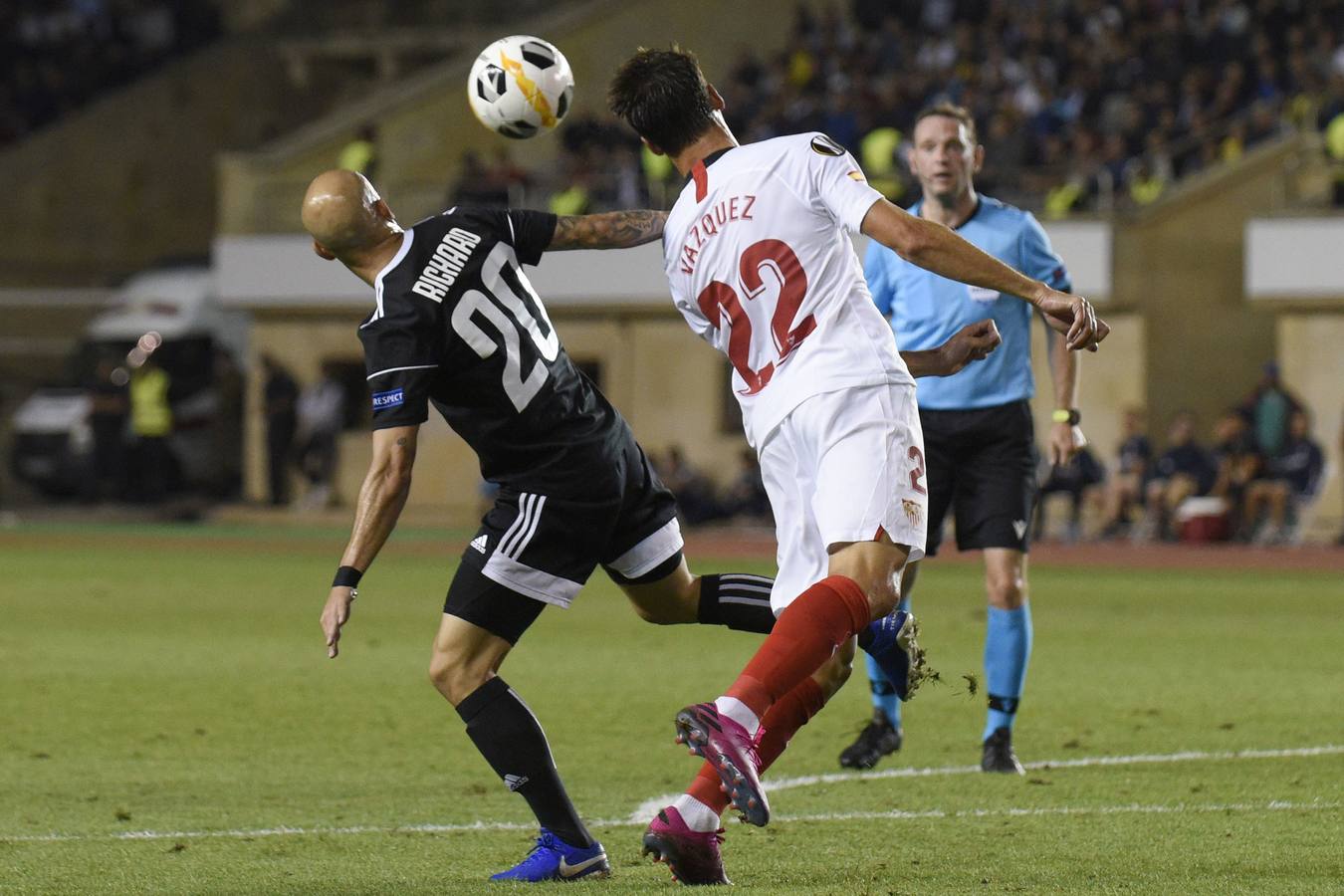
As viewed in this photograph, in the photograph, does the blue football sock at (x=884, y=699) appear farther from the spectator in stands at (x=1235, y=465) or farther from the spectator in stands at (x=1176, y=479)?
the spectator in stands at (x=1176, y=479)

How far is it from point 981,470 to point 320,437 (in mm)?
21065

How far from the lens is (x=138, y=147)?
3775 cm

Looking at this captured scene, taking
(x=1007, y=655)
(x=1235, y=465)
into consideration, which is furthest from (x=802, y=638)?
(x=1235, y=465)

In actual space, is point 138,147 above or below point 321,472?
above

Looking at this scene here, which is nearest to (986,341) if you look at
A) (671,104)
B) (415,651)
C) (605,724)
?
(671,104)

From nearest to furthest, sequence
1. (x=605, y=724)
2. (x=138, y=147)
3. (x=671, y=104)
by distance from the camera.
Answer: (x=671, y=104) < (x=605, y=724) < (x=138, y=147)

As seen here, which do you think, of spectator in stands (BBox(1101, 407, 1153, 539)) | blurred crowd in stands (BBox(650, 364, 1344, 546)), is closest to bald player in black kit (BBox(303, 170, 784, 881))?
blurred crowd in stands (BBox(650, 364, 1344, 546))

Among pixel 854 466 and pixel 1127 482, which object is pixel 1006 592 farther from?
pixel 1127 482

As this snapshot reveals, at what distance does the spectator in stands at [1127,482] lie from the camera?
2306 cm

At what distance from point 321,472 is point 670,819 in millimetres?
23440

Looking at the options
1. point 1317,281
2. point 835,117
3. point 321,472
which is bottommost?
point 321,472

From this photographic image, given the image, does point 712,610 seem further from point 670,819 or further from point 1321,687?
point 1321,687

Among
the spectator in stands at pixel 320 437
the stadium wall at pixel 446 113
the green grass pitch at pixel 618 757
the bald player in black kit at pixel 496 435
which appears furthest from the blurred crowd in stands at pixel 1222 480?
the bald player in black kit at pixel 496 435

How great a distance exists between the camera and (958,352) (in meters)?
6.07
